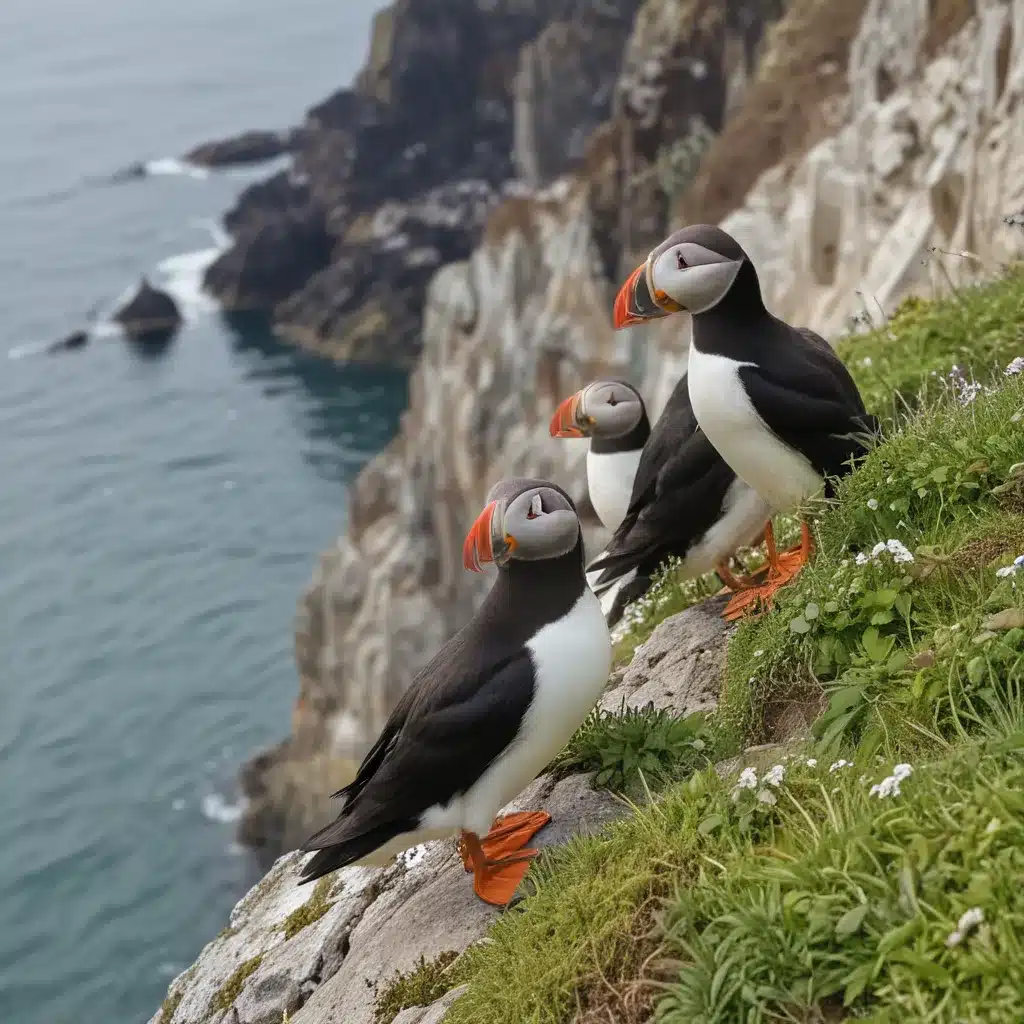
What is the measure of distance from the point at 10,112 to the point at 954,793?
154 m

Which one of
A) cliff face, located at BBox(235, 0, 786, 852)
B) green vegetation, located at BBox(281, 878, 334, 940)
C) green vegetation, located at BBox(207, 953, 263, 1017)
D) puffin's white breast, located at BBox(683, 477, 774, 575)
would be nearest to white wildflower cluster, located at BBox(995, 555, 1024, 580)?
puffin's white breast, located at BBox(683, 477, 774, 575)

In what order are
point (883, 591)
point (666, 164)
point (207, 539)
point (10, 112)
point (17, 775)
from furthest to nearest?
1. point (10, 112)
2. point (207, 539)
3. point (666, 164)
4. point (17, 775)
5. point (883, 591)

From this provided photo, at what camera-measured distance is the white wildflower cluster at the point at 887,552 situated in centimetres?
469

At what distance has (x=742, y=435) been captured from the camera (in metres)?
6.00

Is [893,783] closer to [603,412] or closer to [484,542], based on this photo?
[484,542]

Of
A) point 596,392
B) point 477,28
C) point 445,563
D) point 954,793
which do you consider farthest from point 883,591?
point 477,28

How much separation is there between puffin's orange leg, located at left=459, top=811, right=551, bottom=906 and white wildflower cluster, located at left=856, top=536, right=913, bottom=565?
1788 millimetres

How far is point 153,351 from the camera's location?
69.8 metres

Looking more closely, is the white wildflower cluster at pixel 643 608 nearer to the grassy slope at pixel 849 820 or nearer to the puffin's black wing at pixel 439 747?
the grassy slope at pixel 849 820

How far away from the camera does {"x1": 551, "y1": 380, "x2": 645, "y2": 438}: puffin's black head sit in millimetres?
8141

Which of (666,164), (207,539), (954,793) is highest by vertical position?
(954,793)

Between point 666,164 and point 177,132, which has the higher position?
point 666,164

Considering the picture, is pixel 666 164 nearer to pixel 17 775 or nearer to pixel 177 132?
pixel 17 775

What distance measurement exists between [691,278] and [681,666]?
82.4 inches
